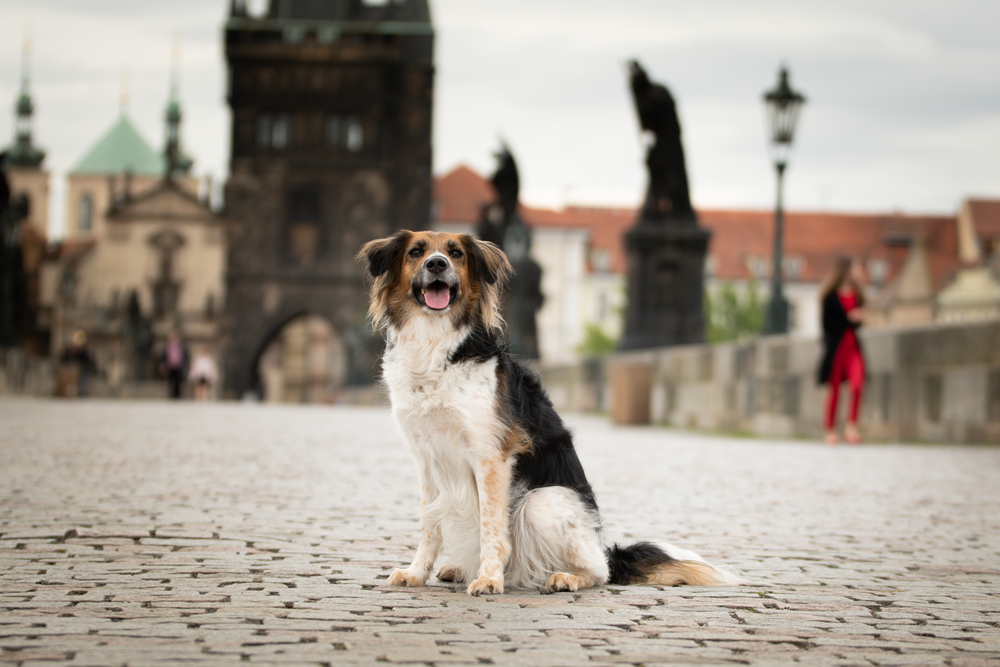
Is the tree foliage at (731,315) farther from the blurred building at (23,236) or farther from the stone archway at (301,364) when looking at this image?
the blurred building at (23,236)

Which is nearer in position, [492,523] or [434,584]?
[492,523]

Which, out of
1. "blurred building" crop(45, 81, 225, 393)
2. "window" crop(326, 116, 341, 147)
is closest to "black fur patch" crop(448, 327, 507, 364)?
"window" crop(326, 116, 341, 147)

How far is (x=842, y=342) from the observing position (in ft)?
41.8

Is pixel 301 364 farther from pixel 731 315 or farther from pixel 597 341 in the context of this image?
pixel 731 315

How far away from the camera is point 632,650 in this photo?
3.54 m

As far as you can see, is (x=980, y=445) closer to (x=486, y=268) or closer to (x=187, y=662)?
(x=486, y=268)

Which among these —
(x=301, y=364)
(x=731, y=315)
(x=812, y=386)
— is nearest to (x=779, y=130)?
(x=812, y=386)

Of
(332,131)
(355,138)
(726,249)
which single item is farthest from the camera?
(726,249)

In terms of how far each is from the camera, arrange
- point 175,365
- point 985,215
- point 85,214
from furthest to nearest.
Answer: point 85,214 → point 985,215 → point 175,365

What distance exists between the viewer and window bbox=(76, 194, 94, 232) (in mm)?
107125

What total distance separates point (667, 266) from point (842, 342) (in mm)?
5940

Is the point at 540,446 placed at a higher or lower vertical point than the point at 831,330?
lower

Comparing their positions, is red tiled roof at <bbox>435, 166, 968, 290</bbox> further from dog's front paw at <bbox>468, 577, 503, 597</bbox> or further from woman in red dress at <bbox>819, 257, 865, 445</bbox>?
dog's front paw at <bbox>468, 577, 503, 597</bbox>

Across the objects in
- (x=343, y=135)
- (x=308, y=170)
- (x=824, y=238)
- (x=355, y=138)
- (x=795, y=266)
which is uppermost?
(x=343, y=135)
